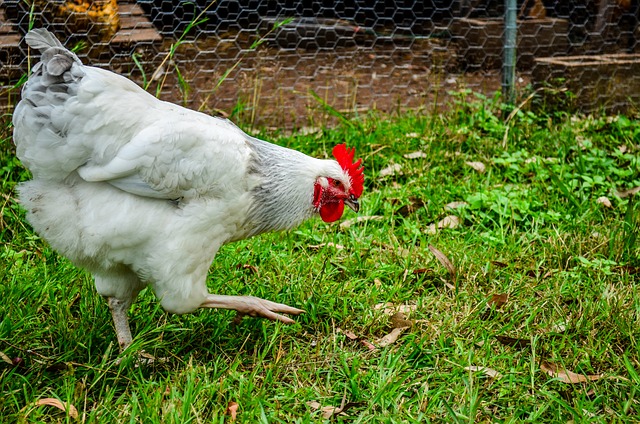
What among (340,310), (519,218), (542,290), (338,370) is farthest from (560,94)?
(338,370)

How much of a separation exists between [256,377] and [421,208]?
5.84 ft

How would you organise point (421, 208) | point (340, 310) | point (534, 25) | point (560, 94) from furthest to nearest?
point (534, 25) → point (560, 94) → point (421, 208) → point (340, 310)

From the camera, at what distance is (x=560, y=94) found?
5469mm

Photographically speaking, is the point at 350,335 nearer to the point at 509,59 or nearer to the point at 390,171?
the point at 390,171

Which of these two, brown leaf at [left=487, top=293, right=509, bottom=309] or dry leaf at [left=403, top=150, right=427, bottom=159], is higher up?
brown leaf at [left=487, top=293, right=509, bottom=309]

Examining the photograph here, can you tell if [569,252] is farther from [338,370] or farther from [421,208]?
[338,370]

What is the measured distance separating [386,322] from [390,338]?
11 centimetres

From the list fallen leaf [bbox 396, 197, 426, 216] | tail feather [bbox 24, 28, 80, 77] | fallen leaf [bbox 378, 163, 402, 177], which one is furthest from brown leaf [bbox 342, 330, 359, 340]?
fallen leaf [bbox 378, 163, 402, 177]

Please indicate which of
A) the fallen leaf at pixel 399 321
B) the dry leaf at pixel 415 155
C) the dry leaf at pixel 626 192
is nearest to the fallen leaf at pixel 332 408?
the fallen leaf at pixel 399 321

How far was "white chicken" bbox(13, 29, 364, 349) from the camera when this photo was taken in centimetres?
239

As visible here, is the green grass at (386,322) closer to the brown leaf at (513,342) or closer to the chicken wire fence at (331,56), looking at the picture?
the brown leaf at (513,342)

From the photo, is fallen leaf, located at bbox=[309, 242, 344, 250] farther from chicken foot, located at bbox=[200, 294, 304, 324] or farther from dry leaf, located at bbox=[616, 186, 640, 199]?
dry leaf, located at bbox=[616, 186, 640, 199]

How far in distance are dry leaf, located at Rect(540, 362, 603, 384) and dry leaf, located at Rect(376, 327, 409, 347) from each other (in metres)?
0.57

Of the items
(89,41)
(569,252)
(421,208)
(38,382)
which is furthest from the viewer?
(89,41)
